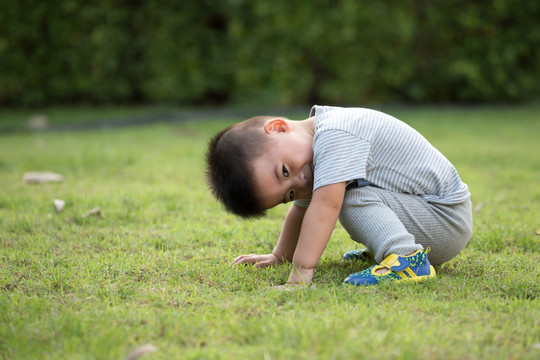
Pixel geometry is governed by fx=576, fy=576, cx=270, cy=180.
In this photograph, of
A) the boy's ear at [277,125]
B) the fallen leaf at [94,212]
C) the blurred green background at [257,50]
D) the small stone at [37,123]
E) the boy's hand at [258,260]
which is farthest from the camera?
the blurred green background at [257,50]

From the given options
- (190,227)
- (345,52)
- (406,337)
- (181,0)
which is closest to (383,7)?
(345,52)

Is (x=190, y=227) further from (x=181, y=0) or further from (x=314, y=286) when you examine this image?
(x=181, y=0)

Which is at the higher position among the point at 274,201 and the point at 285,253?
the point at 274,201

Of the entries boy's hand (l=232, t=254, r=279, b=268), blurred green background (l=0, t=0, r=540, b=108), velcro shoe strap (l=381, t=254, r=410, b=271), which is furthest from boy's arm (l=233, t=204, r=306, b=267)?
blurred green background (l=0, t=0, r=540, b=108)

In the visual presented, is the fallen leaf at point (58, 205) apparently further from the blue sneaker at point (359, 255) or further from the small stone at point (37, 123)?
the small stone at point (37, 123)

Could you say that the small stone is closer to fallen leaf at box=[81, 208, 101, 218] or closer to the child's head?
fallen leaf at box=[81, 208, 101, 218]

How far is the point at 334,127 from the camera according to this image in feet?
7.34

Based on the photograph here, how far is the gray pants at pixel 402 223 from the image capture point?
2.23m

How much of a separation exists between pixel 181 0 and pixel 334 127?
268 inches

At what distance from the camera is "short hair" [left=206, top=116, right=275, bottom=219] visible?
2.17 metres

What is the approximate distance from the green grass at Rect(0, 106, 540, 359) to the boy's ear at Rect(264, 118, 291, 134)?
59cm

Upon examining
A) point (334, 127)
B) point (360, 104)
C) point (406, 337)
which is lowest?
point (360, 104)

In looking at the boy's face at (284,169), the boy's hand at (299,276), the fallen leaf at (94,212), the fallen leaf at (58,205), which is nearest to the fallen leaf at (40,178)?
the fallen leaf at (58,205)

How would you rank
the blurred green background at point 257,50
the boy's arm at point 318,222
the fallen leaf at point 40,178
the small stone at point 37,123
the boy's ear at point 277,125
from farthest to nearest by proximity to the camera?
1. the blurred green background at point 257,50
2. the small stone at point 37,123
3. the fallen leaf at point 40,178
4. the boy's ear at point 277,125
5. the boy's arm at point 318,222
